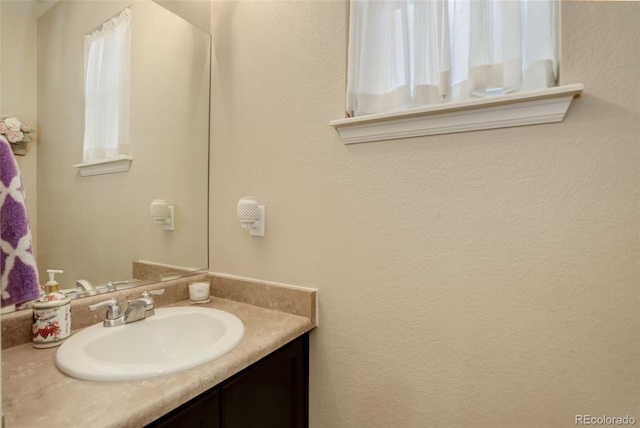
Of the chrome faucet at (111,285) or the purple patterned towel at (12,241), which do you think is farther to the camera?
the chrome faucet at (111,285)

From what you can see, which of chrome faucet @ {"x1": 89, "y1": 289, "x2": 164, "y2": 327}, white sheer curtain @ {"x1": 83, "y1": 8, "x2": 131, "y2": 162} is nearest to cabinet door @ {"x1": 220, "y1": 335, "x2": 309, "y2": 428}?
chrome faucet @ {"x1": 89, "y1": 289, "x2": 164, "y2": 327}

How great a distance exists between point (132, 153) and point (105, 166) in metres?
0.11

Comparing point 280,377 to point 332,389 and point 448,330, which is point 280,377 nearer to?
point 332,389

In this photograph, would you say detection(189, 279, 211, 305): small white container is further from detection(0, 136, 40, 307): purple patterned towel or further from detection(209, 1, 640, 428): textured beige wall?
detection(0, 136, 40, 307): purple patterned towel

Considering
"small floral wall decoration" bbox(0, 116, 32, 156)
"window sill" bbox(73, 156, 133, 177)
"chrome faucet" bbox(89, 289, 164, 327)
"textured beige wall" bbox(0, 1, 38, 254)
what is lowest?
"chrome faucet" bbox(89, 289, 164, 327)

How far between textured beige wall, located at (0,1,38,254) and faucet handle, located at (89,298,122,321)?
0.85 ft

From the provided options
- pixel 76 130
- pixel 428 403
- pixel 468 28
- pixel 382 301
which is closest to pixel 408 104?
pixel 468 28

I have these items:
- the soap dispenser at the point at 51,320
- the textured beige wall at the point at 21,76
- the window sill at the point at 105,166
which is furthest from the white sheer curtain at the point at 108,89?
the soap dispenser at the point at 51,320

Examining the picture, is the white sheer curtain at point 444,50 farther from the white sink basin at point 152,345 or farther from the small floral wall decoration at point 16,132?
the small floral wall decoration at point 16,132

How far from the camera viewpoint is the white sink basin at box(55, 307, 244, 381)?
69cm

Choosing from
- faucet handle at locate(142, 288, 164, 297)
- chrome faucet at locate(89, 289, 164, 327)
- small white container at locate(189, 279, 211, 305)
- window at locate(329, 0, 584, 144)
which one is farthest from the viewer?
small white container at locate(189, 279, 211, 305)

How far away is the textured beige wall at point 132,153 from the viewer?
37.7 inches

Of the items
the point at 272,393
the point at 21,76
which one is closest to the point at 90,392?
the point at 272,393

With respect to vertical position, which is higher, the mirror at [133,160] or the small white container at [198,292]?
the mirror at [133,160]
